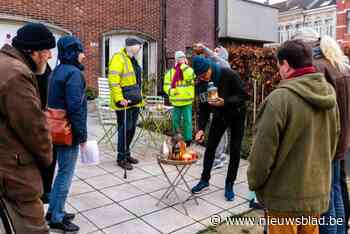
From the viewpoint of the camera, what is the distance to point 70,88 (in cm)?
297

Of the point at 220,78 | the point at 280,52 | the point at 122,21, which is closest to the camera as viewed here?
the point at 280,52

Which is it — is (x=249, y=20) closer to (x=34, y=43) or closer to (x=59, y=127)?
(x=59, y=127)

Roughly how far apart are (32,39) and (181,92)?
3.92 m

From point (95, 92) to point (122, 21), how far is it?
2668 mm

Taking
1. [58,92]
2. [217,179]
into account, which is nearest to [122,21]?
[217,179]

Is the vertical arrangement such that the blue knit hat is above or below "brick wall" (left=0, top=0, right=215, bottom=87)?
below

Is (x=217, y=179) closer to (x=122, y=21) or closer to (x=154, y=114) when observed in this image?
(x=154, y=114)

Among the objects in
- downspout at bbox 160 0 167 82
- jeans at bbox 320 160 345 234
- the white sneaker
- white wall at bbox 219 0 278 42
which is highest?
white wall at bbox 219 0 278 42

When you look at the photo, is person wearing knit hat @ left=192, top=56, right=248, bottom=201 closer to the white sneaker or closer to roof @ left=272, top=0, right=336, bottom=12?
the white sneaker

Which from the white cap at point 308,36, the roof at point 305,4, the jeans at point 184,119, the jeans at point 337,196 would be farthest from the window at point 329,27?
the jeans at point 337,196

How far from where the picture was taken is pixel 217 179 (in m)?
4.67

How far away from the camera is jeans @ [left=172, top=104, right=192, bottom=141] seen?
608 cm

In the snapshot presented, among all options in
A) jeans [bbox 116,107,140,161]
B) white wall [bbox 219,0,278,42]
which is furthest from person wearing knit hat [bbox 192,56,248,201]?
white wall [bbox 219,0,278,42]

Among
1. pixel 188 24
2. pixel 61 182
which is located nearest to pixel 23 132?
pixel 61 182
